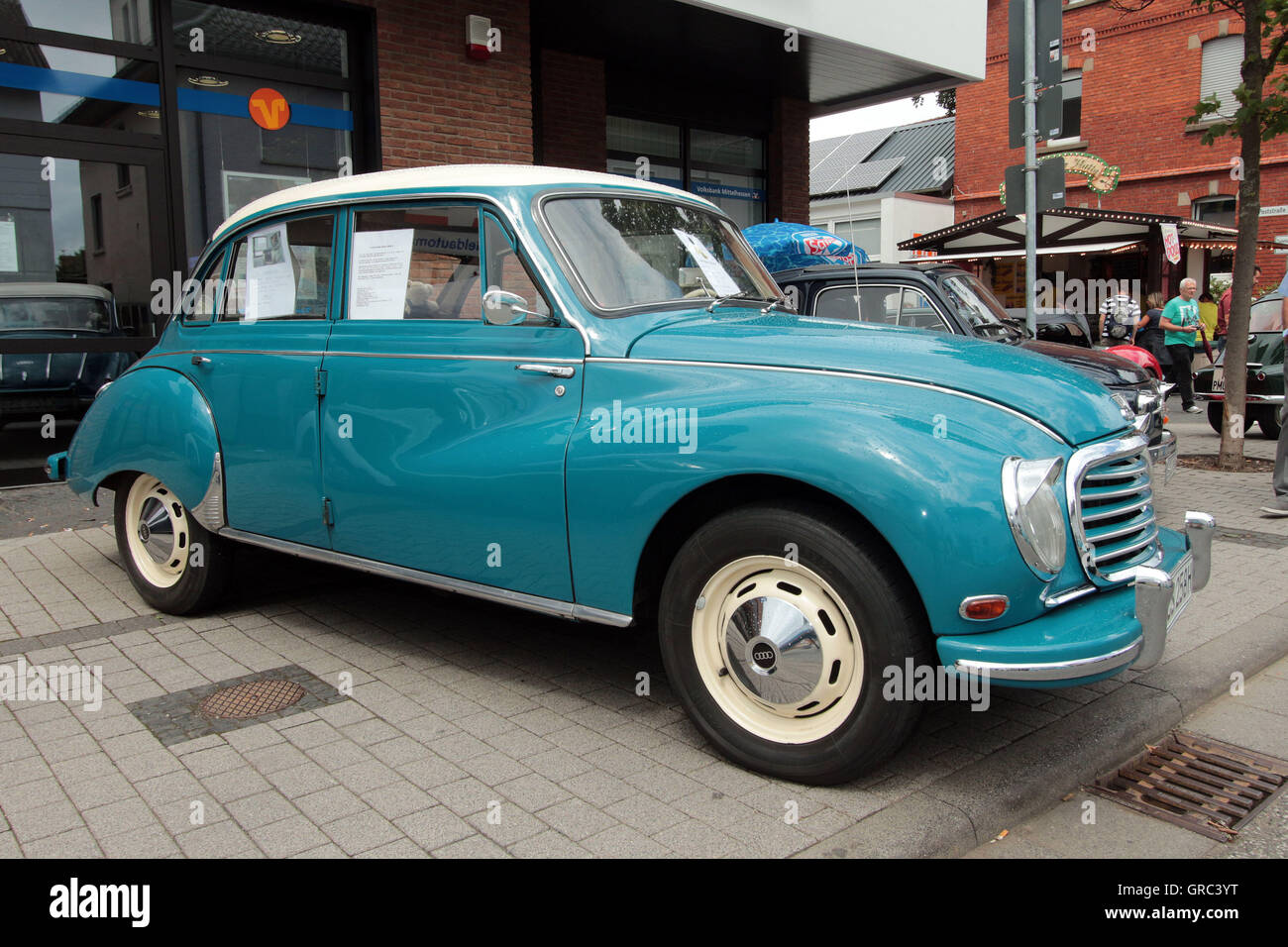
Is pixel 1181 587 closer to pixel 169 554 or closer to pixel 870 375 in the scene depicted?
pixel 870 375

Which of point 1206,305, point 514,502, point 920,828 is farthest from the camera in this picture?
point 1206,305

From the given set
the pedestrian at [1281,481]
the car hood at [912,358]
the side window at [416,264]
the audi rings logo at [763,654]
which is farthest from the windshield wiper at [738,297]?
the pedestrian at [1281,481]

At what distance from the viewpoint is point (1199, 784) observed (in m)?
3.33

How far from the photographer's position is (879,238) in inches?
1088

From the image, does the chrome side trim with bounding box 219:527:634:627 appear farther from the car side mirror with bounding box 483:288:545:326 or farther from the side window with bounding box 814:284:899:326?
the side window with bounding box 814:284:899:326

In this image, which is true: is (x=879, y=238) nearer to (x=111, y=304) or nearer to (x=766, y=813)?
(x=111, y=304)

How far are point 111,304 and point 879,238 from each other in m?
23.2

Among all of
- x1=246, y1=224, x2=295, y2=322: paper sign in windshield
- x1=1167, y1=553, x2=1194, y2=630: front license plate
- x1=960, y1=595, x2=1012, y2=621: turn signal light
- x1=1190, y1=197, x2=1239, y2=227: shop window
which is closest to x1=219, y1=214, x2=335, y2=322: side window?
x1=246, y1=224, x2=295, y2=322: paper sign in windshield

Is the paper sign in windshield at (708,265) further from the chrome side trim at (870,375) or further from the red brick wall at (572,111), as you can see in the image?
the red brick wall at (572,111)

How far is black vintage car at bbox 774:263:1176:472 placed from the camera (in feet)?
23.7

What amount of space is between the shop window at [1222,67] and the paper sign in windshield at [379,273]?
83.8 ft

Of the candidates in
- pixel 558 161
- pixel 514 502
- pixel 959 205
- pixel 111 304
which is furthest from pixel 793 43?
pixel 959 205

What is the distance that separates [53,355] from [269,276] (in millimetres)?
4064

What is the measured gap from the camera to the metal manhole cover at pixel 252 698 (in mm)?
3734
